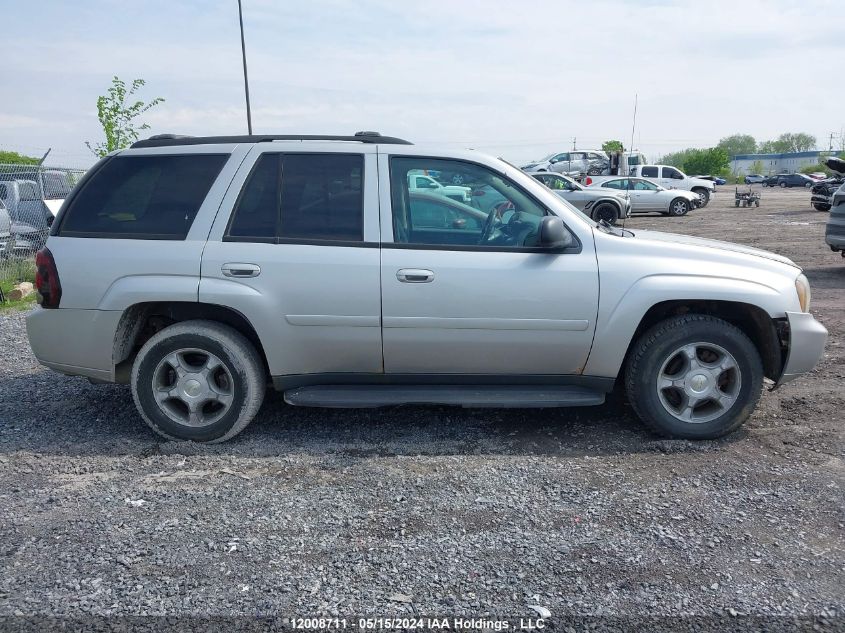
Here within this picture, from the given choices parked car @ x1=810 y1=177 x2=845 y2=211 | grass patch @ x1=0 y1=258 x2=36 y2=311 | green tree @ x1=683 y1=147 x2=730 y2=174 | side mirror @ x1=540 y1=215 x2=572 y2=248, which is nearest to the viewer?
side mirror @ x1=540 y1=215 x2=572 y2=248

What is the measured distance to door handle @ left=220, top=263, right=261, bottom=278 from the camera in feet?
13.9

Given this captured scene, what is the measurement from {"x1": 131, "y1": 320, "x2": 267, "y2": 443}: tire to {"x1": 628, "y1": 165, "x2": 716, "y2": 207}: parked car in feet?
91.2

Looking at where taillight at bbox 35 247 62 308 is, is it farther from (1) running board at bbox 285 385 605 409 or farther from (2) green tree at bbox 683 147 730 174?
(2) green tree at bbox 683 147 730 174

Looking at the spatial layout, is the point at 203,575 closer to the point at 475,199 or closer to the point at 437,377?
the point at 437,377

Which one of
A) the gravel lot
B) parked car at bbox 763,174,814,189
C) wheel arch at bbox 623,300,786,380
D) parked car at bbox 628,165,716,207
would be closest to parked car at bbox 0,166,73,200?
the gravel lot

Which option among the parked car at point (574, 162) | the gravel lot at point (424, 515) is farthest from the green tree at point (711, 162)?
the gravel lot at point (424, 515)

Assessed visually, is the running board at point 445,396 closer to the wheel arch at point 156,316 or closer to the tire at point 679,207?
the wheel arch at point 156,316

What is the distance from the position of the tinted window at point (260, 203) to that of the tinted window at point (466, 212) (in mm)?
746

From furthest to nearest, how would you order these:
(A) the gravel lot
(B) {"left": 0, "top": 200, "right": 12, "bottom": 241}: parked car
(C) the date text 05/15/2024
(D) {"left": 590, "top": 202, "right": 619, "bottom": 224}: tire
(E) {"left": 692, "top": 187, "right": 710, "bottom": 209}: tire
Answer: (E) {"left": 692, "top": 187, "right": 710, "bottom": 209}: tire
(D) {"left": 590, "top": 202, "right": 619, "bottom": 224}: tire
(B) {"left": 0, "top": 200, "right": 12, "bottom": 241}: parked car
(A) the gravel lot
(C) the date text 05/15/2024

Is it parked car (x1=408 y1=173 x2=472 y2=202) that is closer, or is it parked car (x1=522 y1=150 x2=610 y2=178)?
parked car (x1=408 y1=173 x2=472 y2=202)

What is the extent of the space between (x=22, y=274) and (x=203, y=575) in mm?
9218

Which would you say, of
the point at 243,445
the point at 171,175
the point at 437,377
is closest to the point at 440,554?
the point at 437,377

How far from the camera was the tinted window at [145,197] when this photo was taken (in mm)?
4375

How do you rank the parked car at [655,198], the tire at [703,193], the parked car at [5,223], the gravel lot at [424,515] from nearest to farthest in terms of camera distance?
the gravel lot at [424,515], the parked car at [5,223], the parked car at [655,198], the tire at [703,193]
